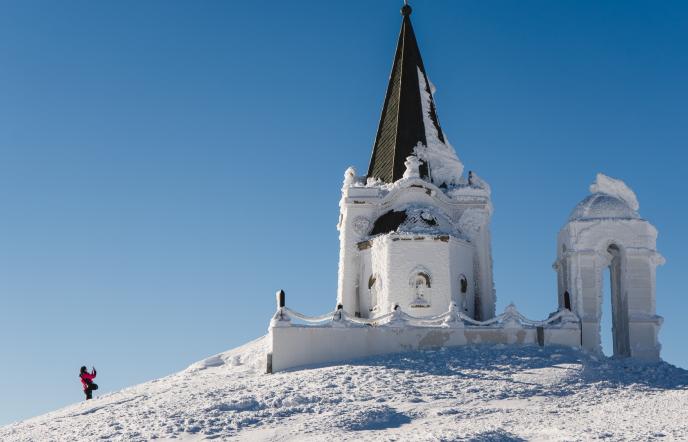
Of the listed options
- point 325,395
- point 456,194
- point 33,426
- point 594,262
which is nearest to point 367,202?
point 456,194

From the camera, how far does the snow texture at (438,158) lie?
1553 inches

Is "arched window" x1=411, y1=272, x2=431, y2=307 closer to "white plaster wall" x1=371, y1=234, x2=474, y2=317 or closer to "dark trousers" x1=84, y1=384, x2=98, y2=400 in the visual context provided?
"white plaster wall" x1=371, y1=234, x2=474, y2=317

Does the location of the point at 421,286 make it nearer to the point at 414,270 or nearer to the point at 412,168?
the point at 414,270

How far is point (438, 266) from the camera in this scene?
3609 centimetres

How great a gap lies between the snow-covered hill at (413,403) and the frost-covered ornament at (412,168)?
8.21 meters

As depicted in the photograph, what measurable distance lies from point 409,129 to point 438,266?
23.1 ft

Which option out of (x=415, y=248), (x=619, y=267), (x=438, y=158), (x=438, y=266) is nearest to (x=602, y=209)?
(x=619, y=267)

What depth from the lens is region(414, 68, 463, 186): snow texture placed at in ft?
129

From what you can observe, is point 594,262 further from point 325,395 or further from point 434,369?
point 325,395

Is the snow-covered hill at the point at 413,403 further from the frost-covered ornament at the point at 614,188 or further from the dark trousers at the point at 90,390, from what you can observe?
the frost-covered ornament at the point at 614,188

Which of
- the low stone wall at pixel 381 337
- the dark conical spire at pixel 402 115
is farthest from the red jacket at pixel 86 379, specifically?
the dark conical spire at pixel 402 115

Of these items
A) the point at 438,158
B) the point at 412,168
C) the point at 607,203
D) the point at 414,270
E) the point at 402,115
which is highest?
the point at 402,115

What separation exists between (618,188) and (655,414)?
13.5m

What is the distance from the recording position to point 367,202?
38.1m
